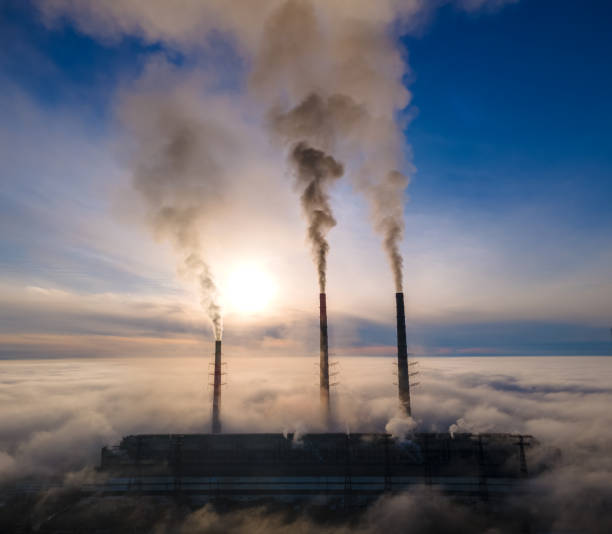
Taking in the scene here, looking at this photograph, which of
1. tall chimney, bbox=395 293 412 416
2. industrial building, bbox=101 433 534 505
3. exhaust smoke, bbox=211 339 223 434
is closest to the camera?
industrial building, bbox=101 433 534 505

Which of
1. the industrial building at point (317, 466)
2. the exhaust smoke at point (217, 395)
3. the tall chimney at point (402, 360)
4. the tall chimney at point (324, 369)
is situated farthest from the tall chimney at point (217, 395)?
the tall chimney at point (402, 360)

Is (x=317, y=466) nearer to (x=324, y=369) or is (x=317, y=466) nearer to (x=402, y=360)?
(x=324, y=369)

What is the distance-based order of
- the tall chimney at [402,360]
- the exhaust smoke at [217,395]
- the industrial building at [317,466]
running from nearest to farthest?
the industrial building at [317,466] < the tall chimney at [402,360] < the exhaust smoke at [217,395]

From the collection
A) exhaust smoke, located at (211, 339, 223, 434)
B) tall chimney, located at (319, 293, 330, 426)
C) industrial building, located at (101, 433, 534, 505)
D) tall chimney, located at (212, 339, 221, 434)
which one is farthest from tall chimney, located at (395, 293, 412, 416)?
tall chimney, located at (212, 339, 221, 434)

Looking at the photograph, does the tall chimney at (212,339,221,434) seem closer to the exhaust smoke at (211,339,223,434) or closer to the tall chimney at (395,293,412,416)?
the exhaust smoke at (211,339,223,434)

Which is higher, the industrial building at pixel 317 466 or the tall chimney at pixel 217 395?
the tall chimney at pixel 217 395

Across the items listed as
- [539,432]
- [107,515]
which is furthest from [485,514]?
[539,432]

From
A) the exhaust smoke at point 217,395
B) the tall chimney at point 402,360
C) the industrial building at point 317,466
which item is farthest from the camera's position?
the exhaust smoke at point 217,395

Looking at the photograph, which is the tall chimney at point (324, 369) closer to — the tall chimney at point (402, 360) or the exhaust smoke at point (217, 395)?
the tall chimney at point (402, 360)
